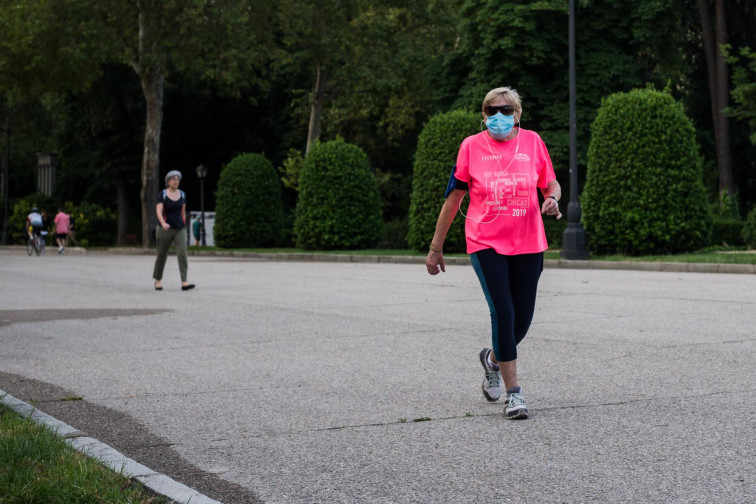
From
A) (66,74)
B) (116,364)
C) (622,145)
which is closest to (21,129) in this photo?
(66,74)

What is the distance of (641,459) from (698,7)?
44.6 m

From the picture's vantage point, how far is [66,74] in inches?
1769

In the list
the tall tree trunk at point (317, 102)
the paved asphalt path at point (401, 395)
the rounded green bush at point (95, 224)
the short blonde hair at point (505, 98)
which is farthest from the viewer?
the rounded green bush at point (95, 224)

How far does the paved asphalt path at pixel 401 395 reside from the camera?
4828mm

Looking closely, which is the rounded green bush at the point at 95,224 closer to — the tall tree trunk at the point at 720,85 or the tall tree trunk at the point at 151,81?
the tall tree trunk at the point at 151,81

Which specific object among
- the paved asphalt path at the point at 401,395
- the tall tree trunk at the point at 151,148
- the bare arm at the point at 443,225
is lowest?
the paved asphalt path at the point at 401,395

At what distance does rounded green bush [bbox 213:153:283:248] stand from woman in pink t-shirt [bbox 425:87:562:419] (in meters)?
35.8

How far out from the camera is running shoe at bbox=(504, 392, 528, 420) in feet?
20.3

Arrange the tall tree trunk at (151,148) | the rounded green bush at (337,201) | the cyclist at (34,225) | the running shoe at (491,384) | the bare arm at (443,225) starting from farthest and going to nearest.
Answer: the tall tree trunk at (151,148), the cyclist at (34,225), the rounded green bush at (337,201), the running shoe at (491,384), the bare arm at (443,225)

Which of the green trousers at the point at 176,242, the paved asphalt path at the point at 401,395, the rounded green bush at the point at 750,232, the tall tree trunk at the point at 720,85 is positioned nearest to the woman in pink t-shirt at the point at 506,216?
the paved asphalt path at the point at 401,395

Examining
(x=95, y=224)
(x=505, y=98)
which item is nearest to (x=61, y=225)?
(x=95, y=224)

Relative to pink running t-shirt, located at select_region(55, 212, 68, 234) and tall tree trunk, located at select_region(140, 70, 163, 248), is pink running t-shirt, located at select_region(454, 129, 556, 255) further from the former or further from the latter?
pink running t-shirt, located at select_region(55, 212, 68, 234)

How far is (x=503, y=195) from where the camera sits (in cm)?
627

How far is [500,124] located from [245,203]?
36.2 metres
